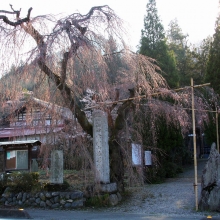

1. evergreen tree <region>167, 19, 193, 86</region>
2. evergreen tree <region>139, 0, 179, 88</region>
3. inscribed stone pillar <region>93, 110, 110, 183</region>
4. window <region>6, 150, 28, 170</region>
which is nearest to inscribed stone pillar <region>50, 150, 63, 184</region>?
inscribed stone pillar <region>93, 110, 110, 183</region>

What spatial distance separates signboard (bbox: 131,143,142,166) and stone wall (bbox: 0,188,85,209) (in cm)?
318

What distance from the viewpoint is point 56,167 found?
1241 cm

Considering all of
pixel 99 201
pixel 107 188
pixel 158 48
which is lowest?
pixel 99 201

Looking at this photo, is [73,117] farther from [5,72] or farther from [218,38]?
[218,38]

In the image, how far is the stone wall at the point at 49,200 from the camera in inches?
454

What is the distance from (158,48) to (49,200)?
16278mm

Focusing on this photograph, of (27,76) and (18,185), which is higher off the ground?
(27,76)

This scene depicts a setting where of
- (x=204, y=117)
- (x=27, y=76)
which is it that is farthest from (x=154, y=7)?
(x=27, y=76)

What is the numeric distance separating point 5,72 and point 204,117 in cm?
1015

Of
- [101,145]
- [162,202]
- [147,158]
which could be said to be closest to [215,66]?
[147,158]

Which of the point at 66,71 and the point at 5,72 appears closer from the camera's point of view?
the point at 5,72

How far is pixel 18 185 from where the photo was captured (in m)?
12.7

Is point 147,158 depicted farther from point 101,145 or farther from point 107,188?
point 107,188

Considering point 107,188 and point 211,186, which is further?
point 107,188
